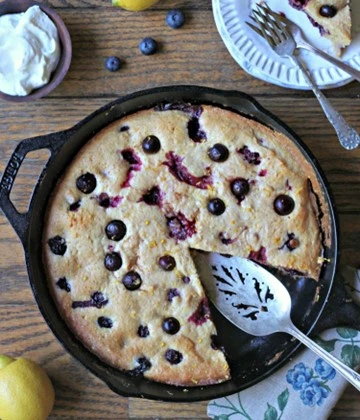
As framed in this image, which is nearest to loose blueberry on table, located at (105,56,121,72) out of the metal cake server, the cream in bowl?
the cream in bowl

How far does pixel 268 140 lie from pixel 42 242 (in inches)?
30.4

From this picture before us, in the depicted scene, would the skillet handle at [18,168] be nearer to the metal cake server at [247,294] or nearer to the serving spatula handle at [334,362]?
the metal cake server at [247,294]

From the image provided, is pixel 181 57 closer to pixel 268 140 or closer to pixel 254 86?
pixel 254 86

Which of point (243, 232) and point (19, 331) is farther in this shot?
point (19, 331)

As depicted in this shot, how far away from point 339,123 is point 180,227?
59cm

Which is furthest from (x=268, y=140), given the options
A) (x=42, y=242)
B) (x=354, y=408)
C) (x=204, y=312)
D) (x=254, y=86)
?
(x=354, y=408)

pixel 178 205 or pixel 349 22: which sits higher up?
pixel 349 22

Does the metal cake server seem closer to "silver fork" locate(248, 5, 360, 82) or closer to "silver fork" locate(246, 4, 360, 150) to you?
"silver fork" locate(246, 4, 360, 150)

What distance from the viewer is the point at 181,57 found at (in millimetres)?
2412

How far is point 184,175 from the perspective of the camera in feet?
7.39

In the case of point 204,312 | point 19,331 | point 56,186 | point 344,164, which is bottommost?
point 19,331

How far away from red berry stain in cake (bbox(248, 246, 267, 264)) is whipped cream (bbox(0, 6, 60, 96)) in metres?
0.85

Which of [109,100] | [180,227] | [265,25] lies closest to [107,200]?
[180,227]

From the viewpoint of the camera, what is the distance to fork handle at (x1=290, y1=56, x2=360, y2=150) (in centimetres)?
227
